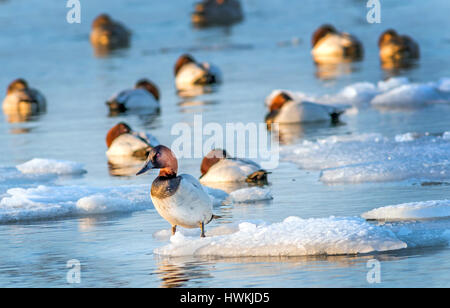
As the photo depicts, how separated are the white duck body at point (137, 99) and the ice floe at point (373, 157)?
5880mm

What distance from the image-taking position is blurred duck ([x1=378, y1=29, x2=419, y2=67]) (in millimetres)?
26516

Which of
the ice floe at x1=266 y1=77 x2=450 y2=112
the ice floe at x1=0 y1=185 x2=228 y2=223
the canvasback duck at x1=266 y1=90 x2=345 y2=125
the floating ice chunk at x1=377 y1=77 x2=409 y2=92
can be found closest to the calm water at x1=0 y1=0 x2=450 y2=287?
the ice floe at x1=0 y1=185 x2=228 y2=223

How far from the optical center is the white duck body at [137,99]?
20531mm

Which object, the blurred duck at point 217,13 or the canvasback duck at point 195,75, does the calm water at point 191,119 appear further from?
the blurred duck at point 217,13

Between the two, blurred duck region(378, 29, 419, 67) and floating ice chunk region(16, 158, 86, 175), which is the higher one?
blurred duck region(378, 29, 419, 67)

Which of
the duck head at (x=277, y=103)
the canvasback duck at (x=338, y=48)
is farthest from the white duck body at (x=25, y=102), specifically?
the canvasback duck at (x=338, y=48)

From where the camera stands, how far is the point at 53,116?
792 inches

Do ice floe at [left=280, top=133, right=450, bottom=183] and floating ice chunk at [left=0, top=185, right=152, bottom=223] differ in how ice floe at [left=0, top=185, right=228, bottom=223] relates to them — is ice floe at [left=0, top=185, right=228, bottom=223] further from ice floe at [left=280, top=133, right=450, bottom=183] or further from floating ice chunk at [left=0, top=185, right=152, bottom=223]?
ice floe at [left=280, top=133, right=450, bottom=183]

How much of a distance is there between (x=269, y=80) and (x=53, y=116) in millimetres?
5540

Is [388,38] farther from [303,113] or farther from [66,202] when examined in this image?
[66,202]

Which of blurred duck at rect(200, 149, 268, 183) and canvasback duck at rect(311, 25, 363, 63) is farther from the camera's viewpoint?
canvasback duck at rect(311, 25, 363, 63)

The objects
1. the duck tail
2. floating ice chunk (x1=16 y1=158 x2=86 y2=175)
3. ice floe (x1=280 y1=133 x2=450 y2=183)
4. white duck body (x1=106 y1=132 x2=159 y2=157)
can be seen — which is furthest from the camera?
white duck body (x1=106 y1=132 x2=159 y2=157)

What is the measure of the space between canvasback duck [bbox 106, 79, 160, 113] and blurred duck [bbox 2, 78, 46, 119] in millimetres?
1678

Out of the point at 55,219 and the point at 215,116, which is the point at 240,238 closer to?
the point at 55,219
